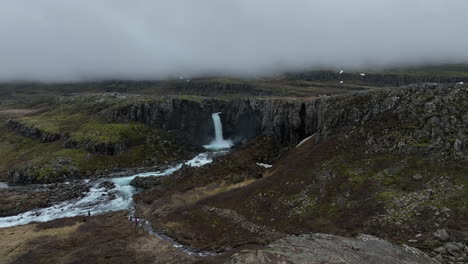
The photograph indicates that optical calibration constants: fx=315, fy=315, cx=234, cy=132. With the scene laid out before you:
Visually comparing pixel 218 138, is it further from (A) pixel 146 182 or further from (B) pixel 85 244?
(B) pixel 85 244

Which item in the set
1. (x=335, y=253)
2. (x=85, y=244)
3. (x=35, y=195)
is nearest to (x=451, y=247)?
(x=335, y=253)

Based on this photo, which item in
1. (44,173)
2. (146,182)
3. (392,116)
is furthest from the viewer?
(44,173)

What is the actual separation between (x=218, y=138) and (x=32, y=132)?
9968cm

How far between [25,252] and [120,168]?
74.2 meters

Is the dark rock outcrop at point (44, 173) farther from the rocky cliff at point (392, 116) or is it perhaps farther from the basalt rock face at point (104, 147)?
the rocky cliff at point (392, 116)

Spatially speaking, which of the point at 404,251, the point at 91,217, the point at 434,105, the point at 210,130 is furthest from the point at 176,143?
the point at 404,251

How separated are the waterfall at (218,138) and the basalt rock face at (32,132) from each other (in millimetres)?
76676

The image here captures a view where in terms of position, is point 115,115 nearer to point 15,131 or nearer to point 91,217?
point 15,131

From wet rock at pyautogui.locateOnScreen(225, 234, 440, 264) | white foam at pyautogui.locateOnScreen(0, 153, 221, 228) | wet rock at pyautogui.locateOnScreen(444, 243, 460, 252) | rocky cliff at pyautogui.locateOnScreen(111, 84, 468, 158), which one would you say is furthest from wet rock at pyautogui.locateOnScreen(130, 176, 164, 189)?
wet rock at pyautogui.locateOnScreen(444, 243, 460, 252)

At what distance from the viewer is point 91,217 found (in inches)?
2923

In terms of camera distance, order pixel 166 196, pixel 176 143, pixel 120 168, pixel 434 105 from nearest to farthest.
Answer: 1. pixel 434 105
2. pixel 166 196
3. pixel 120 168
4. pixel 176 143

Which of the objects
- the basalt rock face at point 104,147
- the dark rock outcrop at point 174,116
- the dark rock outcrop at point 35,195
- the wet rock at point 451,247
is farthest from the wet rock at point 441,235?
the dark rock outcrop at point 174,116

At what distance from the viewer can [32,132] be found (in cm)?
16912

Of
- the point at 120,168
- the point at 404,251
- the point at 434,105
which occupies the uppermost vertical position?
the point at 434,105
